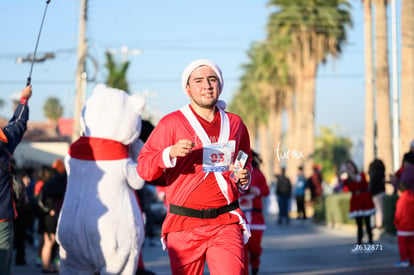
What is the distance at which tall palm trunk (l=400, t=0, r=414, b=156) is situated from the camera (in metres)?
22.8

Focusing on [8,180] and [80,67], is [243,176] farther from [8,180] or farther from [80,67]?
[80,67]

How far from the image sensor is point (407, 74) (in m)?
23.4

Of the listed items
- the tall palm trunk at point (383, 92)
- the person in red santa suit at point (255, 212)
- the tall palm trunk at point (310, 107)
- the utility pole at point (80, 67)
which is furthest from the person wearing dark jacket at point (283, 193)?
the person in red santa suit at point (255, 212)

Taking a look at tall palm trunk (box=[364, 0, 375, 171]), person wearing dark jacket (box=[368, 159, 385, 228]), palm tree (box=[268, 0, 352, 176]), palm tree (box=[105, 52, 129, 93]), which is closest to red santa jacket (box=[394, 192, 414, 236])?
person wearing dark jacket (box=[368, 159, 385, 228])

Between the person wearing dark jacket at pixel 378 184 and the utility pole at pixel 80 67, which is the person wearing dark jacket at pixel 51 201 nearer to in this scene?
the person wearing dark jacket at pixel 378 184

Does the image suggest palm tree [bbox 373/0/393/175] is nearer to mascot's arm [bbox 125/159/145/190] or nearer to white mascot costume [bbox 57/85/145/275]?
white mascot costume [bbox 57/85/145/275]

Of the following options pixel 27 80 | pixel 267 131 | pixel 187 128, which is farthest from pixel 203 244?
pixel 267 131

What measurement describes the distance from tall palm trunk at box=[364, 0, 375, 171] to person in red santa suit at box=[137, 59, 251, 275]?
26.2m

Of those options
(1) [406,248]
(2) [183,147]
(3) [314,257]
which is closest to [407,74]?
(3) [314,257]

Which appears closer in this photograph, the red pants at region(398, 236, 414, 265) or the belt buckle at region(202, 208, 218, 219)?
the belt buckle at region(202, 208, 218, 219)

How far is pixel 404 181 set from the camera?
537 inches

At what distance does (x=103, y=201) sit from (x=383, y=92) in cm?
2121

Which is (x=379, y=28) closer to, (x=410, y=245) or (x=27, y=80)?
(x=410, y=245)

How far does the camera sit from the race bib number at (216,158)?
6086 mm
